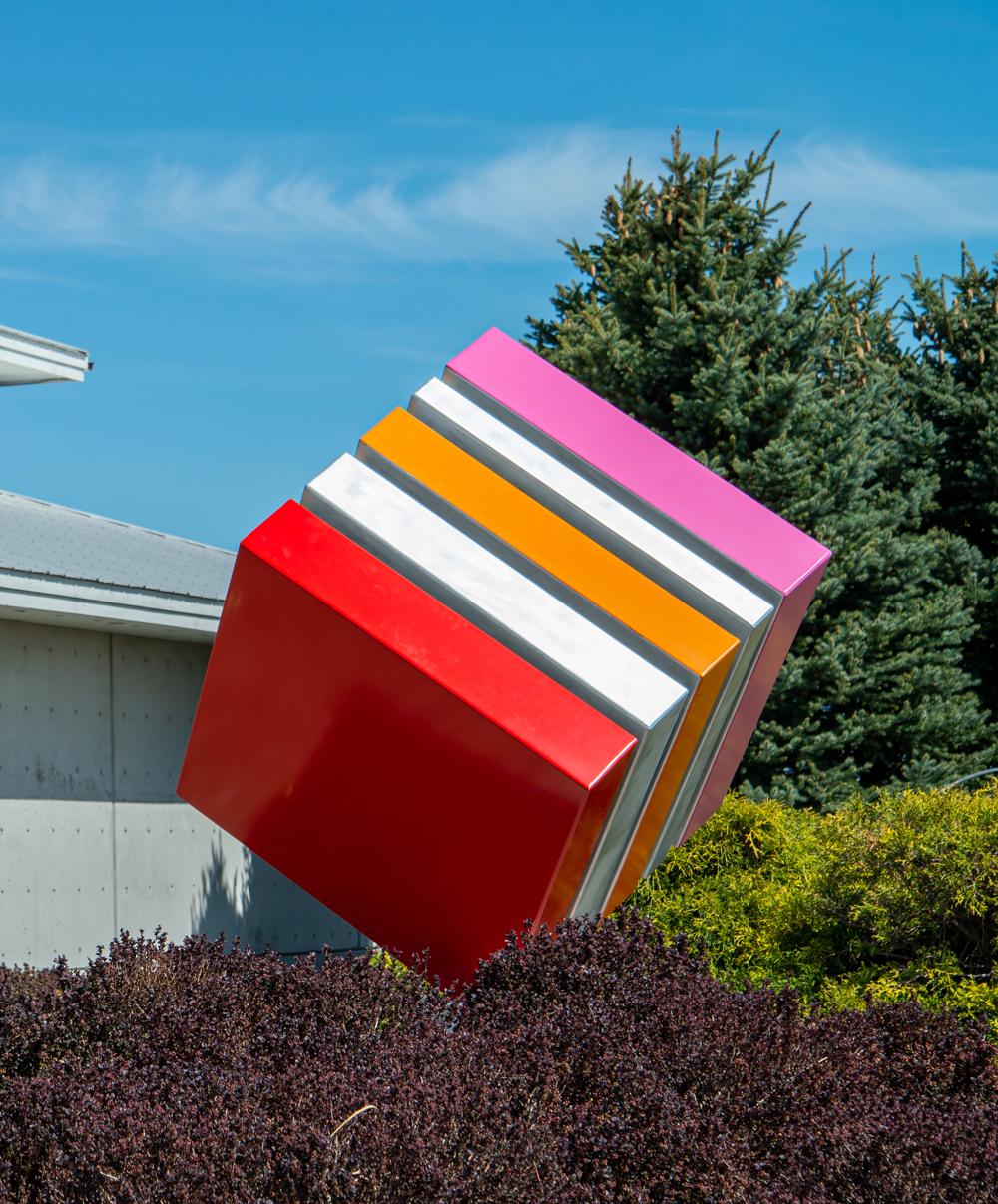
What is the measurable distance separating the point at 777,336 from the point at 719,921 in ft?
26.7

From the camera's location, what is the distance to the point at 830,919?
8.52 meters

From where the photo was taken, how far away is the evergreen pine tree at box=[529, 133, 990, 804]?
50.6 ft

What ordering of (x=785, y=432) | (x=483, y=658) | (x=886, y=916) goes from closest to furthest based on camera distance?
(x=483, y=658), (x=886, y=916), (x=785, y=432)

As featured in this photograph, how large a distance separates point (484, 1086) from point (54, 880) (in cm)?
575

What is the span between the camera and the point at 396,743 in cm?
680

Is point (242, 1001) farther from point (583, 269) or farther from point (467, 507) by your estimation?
point (583, 269)

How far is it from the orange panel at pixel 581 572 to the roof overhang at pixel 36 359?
6.87m

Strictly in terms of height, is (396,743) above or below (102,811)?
above

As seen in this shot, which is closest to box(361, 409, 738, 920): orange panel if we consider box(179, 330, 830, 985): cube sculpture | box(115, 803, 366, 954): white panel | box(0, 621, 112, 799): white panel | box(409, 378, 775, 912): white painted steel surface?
box(179, 330, 830, 985): cube sculpture

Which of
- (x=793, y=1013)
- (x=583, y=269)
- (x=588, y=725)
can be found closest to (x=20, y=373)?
(x=583, y=269)

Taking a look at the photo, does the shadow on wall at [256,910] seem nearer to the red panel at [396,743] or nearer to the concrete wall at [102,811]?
the concrete wall at [102,811]

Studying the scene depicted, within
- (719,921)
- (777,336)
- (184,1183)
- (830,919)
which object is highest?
(777,336)

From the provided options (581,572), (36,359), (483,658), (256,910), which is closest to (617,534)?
(581,572)

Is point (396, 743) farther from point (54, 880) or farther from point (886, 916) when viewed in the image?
point (54, 880)
